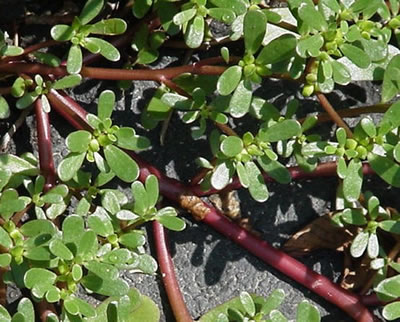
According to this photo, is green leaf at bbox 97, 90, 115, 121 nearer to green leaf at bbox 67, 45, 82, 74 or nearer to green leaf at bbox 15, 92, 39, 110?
green leaf at bbox 67, 45, 82, 74

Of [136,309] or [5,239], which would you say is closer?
[5,239]

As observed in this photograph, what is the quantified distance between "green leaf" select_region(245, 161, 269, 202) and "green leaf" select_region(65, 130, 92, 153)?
1.13ft

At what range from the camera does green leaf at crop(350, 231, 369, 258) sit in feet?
6.75

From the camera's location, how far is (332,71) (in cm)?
194

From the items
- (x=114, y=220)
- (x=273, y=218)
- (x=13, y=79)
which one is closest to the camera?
(x=114, y=220)

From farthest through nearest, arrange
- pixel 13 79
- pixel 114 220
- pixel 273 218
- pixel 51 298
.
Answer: pixel 273 218, pixel 13 79, pixel 114 220, pixel 51 298

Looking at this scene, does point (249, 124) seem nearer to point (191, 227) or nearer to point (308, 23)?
point (191, 227)

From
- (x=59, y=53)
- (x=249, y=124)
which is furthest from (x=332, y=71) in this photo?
(x=59, y=53)

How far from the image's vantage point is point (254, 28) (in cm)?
188

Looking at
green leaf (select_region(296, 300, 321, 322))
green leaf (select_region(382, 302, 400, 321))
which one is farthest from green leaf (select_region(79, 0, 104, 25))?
green leaf (select_region(382, 302, 400, 321))

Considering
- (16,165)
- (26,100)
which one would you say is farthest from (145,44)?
(16,165)

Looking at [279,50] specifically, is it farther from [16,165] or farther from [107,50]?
[16,165]

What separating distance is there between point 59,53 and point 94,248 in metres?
0.60

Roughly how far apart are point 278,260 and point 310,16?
626mm
